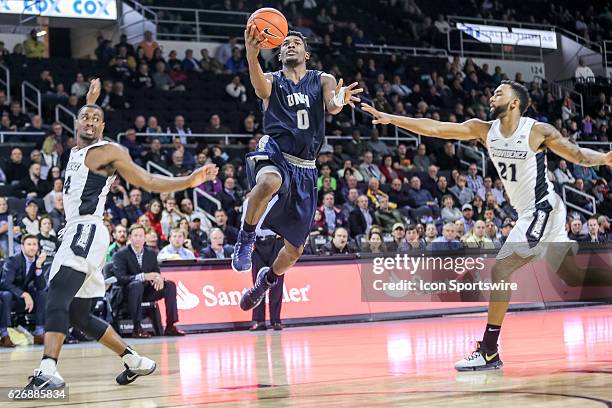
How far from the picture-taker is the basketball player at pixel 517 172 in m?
7.89

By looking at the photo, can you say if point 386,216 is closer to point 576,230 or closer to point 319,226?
point 319,226

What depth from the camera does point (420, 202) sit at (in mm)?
19094

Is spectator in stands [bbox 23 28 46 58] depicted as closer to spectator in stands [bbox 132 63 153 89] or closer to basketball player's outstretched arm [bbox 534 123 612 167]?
spectator in stands [bbox 132 63 153 89]

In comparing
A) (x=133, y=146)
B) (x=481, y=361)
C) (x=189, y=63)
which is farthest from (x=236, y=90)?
(x=481, y=361)

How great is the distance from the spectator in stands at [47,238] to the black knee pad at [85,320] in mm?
5669

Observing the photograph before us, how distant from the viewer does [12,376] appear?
843cm

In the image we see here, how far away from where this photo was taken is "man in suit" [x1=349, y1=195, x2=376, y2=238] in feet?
55.2

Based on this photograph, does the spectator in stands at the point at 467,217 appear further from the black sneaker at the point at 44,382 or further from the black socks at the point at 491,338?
the black sneaker at the point at 44,382

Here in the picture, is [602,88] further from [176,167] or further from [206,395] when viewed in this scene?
[206,395]

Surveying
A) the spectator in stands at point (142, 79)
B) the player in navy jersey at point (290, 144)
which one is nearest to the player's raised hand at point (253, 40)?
the player in navy jersey at point (290, 144)

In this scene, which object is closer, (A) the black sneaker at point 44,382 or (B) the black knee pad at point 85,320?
(A) the black sneaker at point 44,382

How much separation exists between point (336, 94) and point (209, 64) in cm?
1441

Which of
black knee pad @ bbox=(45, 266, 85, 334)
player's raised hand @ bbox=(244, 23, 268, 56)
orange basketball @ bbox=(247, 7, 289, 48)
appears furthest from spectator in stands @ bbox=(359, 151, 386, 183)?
black knee pad @ bbox=(45, 266, 85, 334)

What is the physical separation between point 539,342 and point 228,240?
6.58m
